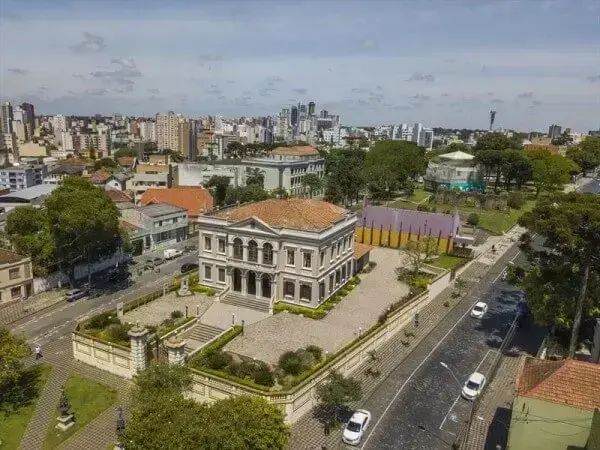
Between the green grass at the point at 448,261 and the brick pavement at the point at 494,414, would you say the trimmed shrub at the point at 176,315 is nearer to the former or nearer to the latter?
the brick pavement at the point at 494,414

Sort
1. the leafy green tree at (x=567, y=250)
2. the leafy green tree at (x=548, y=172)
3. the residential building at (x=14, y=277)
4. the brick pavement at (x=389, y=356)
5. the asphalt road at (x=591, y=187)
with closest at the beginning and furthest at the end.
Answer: the brick pavement at (x=389, y=356) < the leafy green tree at (x=567, y=250) < the residential building at (x=14, y=277) < the leafy green tree at (x=548, y=172) < the asphalt road at (x=591, y=187)

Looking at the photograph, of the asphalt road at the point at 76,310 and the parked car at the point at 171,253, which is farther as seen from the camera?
the parked car at the point at 171,253

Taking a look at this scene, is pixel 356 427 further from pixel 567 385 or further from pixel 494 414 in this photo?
pixel 567 385

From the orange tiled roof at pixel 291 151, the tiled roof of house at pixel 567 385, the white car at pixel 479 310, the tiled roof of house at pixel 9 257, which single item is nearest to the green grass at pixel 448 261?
the white car at pixel 479 310

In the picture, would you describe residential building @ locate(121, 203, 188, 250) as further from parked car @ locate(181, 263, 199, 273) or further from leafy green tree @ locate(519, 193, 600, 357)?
leafy green tree @ locate(519, 193, 600, 357)

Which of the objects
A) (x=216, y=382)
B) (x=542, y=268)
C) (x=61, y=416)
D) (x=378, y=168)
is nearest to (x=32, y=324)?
(x=61, y=416)

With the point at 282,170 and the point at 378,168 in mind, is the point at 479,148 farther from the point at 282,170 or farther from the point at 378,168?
the point at 282,170
